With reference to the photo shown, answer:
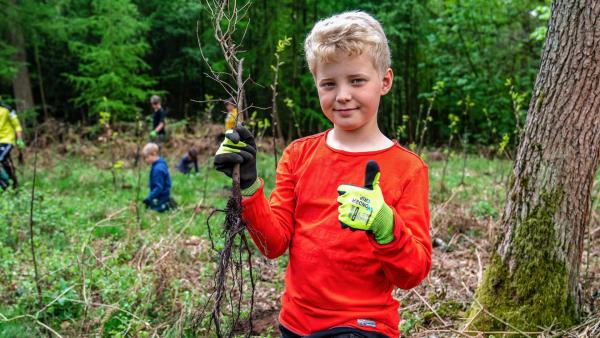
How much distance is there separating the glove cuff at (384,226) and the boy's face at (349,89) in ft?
1.43

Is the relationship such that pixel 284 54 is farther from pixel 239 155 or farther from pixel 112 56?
pixel 239 155

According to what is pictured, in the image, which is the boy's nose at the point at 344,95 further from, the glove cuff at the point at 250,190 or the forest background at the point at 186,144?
the forest background at the point at 186,144

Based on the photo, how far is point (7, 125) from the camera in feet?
29.2

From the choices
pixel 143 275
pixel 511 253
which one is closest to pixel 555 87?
pixel 511 253

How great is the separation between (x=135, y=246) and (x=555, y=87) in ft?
13.6

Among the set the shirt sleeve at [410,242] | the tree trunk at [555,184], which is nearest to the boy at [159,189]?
the tree trunk at [555,184]

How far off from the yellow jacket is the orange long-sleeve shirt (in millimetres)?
8187

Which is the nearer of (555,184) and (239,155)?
(239,155)

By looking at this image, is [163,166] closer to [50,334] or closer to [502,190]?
[50,334]

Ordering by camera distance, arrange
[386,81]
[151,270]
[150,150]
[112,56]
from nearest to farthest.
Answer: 1. [386,81]
2. [151,270]
3. [150,150]
4. [112,56]

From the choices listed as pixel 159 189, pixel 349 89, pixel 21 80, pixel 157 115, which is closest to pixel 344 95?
pixel 349 89

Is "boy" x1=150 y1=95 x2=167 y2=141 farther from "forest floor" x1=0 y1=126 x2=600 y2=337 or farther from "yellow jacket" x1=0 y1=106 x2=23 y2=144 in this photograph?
"forest floor" x1=0 y1=126 x2=600 y2=337

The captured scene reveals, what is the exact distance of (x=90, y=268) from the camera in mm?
4492

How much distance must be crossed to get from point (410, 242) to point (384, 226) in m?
0.16
